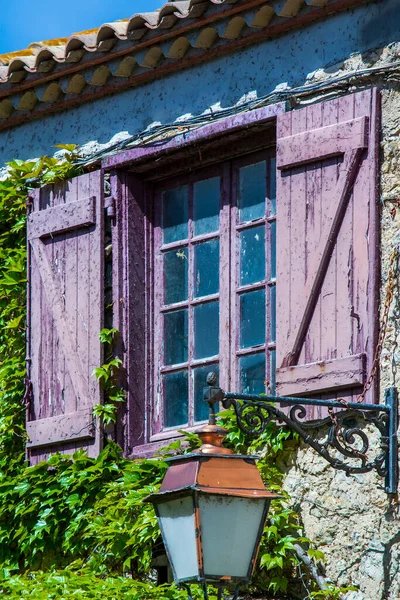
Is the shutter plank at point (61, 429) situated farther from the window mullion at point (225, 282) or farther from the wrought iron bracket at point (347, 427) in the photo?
the wrought iron bracket at point (347, 427)

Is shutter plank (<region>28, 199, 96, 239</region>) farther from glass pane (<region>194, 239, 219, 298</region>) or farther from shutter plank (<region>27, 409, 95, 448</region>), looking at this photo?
shutter plank (<region>27, 409, 95, 448</region>)

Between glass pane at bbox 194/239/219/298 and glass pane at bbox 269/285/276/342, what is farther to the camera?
glass pane at bbox 194/239/219/298

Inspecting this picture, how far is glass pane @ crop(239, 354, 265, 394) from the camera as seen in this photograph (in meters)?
7.97

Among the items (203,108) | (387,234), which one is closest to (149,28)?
(203,108)

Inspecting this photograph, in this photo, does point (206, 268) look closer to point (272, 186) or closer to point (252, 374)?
point (272, 186)

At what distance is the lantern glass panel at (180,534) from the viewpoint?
5672 mm

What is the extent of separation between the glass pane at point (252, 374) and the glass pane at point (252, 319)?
8 cm

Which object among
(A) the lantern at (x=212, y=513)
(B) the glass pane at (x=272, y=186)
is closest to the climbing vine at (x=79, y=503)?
(B) the glass pane at (x=272, y=186)

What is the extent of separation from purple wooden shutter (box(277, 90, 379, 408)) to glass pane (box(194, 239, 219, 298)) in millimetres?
678

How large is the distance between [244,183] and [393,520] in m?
2.18

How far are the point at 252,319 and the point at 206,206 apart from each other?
2.56ft

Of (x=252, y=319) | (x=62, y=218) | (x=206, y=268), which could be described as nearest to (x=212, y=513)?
(x=252, y=319)

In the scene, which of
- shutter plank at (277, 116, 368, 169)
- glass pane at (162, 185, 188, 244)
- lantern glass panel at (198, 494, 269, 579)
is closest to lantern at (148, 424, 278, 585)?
lantern glass panel at (198, 494, 269, 579)

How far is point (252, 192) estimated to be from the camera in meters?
8.29
